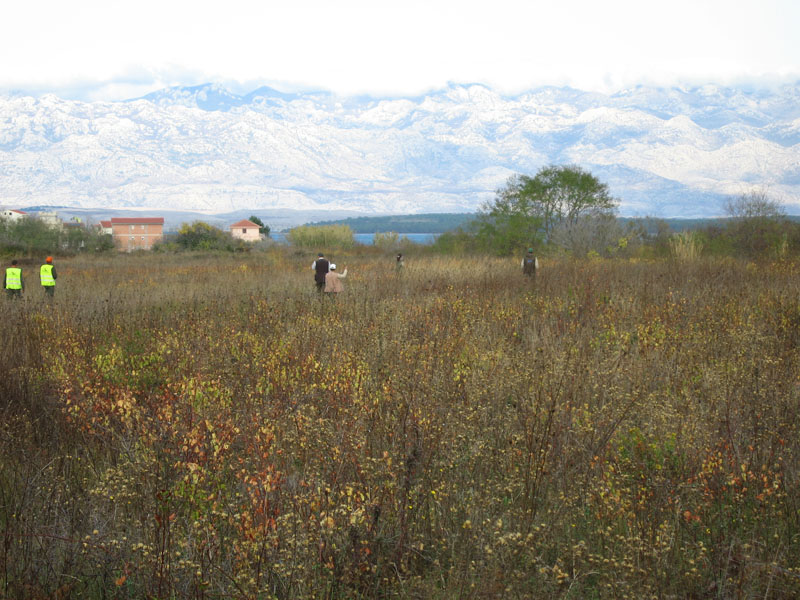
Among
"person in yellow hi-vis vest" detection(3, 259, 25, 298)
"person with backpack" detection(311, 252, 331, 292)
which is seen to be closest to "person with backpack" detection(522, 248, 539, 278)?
"person with backpack" detection(311, 252, 331, 292)

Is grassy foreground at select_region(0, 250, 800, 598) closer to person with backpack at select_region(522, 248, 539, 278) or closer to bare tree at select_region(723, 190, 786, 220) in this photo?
person with backpack at select_region(522, 248, 539, 278)

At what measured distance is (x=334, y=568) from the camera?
3025 millimetres

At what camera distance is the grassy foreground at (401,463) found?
2.98 meters

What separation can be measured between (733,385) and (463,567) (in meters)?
4.06

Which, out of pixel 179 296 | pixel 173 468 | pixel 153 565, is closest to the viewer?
pixel 153 565

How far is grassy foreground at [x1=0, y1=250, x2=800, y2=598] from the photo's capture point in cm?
298

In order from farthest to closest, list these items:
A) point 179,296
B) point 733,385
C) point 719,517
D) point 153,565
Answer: point 179,296, point 733,385, point 719,517, point 153,565

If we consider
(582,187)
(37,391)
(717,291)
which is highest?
(582,187)

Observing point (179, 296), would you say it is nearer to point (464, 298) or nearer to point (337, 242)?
point (464, 298)

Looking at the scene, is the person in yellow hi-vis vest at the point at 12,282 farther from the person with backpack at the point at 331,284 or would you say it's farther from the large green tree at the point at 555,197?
the large green tree at the point at 555,197

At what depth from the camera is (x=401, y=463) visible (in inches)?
140

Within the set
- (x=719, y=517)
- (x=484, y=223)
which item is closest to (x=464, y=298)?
(x=719, y=517)

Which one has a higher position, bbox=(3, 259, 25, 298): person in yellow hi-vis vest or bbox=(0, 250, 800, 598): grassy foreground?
bbox=(3, 259, 25, 298): person in yellow hi-vis vest

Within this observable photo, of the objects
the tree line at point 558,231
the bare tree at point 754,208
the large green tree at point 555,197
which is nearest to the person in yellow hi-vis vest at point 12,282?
the tree line at point 558,231
